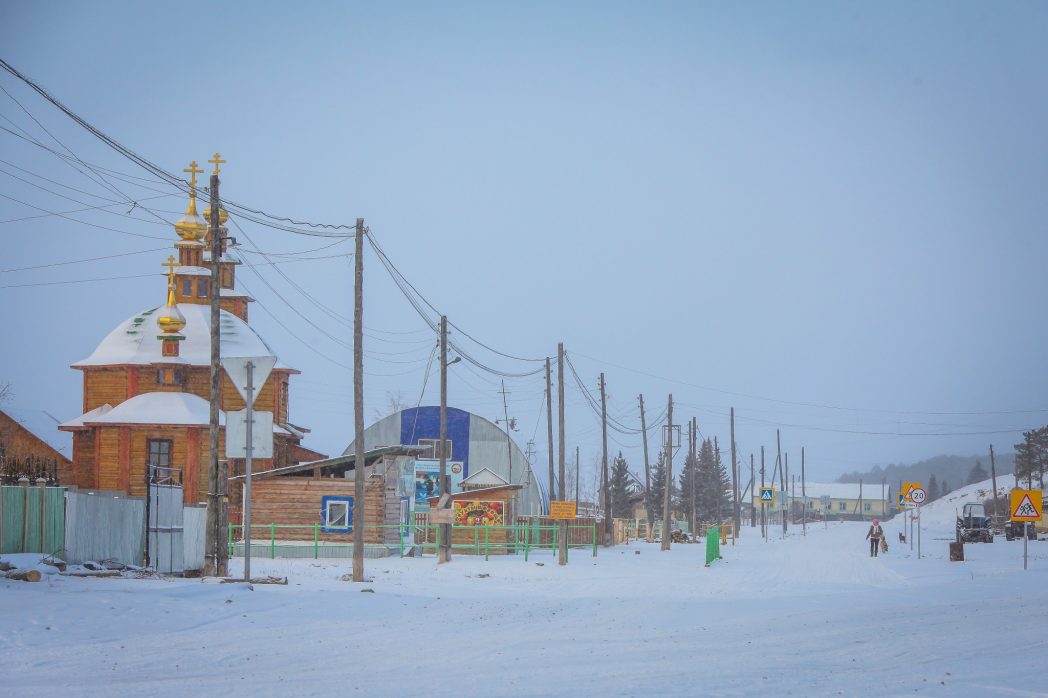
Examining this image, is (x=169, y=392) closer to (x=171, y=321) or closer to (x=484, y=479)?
(x=171, y=321)

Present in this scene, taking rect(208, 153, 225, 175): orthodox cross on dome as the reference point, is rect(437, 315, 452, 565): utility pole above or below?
below

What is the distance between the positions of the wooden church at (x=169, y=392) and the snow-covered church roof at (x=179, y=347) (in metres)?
0.05

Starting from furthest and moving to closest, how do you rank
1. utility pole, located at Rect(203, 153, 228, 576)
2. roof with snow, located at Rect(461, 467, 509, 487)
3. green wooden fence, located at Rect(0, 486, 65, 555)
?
roof with snow, located at Rect(461, 467, 509, 487), utility pole, located at Rect(203, 153, 228, 576), green wooden fence, located at Rect(0, 486, 65, 555)

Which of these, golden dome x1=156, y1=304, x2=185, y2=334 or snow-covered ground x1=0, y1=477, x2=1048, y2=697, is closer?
snow-covered ground x1=0, y1=477, x2=1048, y2=697

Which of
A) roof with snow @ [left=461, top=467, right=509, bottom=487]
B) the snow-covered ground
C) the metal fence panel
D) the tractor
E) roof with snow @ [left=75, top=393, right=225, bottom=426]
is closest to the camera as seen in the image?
the snow-covered ground

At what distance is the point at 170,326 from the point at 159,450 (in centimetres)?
572

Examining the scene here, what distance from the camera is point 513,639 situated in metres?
17.8

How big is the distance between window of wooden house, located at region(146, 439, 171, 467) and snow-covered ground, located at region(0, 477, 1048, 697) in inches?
957

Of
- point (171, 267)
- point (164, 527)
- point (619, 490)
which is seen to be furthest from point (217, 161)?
point (619, 490)

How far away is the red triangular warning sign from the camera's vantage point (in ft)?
125

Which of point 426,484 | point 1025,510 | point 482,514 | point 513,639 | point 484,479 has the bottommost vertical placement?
point 513,639

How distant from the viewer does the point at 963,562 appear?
1772 inches

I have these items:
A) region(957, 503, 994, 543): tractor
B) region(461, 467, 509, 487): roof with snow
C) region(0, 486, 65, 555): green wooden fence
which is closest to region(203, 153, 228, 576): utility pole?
region(0, 486, 65, 555): green wooden fence

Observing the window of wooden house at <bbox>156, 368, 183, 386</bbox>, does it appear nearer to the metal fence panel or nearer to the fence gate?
the fence gate
